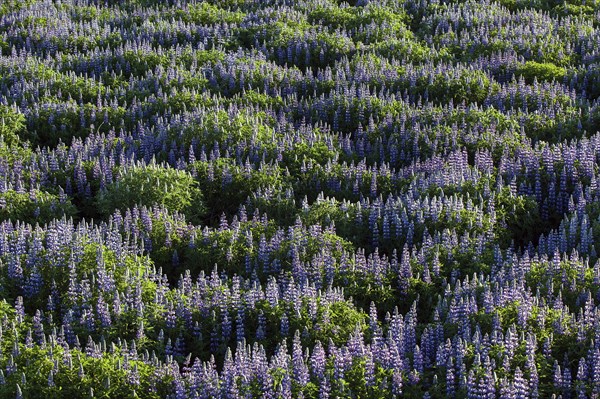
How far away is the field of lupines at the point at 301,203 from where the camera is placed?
28.2ft

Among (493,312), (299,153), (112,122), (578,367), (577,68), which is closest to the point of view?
(578,367)

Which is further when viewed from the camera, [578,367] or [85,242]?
[85,242]

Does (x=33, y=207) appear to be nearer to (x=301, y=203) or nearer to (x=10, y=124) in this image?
(x=10, y=124)

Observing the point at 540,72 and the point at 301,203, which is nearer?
the point at 301,203

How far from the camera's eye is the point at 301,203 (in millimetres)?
13125

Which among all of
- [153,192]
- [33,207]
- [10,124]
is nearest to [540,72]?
[153,192]

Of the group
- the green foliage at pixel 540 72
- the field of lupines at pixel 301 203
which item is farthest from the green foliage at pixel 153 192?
the green foliage at pixel 540 72

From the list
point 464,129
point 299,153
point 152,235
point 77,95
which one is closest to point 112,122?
point 77,95

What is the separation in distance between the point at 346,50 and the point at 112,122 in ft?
17.4

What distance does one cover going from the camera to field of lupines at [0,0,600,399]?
8.60 metres

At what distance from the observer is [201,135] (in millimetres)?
14570

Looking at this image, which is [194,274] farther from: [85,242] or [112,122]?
[112,122]

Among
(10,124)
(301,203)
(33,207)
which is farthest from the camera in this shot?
(10,124)

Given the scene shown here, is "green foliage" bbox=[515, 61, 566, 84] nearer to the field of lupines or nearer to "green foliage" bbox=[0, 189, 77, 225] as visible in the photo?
the field of lupines
